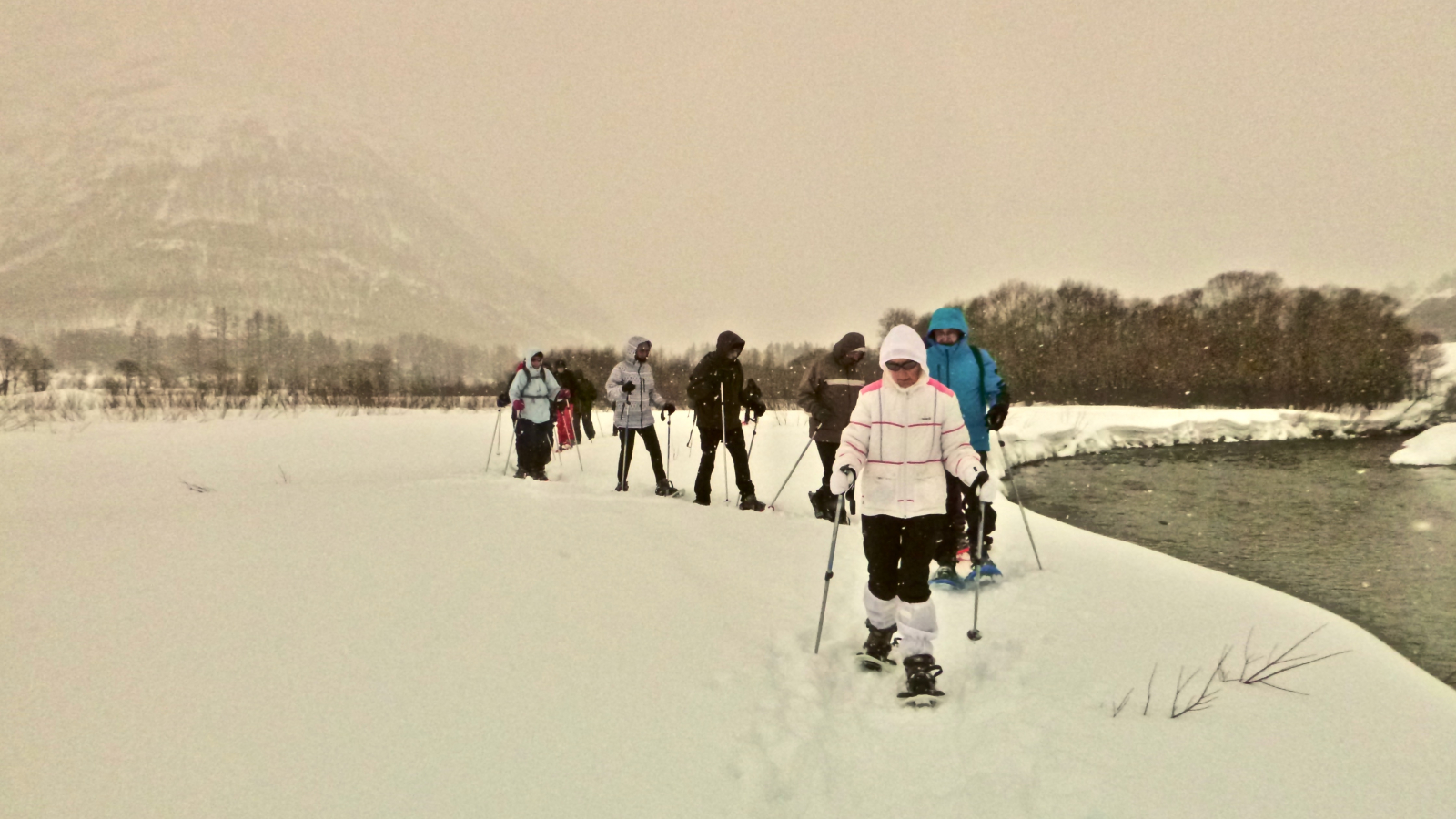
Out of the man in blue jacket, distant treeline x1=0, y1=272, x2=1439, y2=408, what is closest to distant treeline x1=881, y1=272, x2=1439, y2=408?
distant treeline x1=0, y1=272, x2=1439, y2=408

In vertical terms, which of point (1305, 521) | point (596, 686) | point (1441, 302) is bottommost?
point (1305, 521)

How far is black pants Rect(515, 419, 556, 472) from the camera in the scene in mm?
9891

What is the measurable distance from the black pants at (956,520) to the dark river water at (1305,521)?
11.3ft

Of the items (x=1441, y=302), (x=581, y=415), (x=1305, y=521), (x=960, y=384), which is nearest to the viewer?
(x=960, y=384)

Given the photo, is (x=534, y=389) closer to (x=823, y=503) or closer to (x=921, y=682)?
(x=823, y=503)

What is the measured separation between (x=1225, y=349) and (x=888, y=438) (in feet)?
185

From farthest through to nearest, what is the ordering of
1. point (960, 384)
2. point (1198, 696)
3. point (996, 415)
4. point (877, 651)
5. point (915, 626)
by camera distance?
point (960, 384)
point (996, 415)
point (877, 651)
point (915, 626)
point (1198, 696)

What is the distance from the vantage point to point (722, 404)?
7773mm

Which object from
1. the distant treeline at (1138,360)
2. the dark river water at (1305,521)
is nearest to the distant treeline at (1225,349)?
the distant treeline at (1138,360)

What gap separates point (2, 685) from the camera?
2539 millimetres

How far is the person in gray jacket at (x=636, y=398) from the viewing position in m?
8.49

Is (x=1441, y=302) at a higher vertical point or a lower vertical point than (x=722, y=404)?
higher

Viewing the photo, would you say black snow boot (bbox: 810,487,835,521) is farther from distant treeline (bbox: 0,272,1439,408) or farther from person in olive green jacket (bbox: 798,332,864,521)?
distant treeline (bbox: 0,272,1439,408)

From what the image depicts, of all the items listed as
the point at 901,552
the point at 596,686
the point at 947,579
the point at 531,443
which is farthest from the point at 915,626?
the point at 531,443
